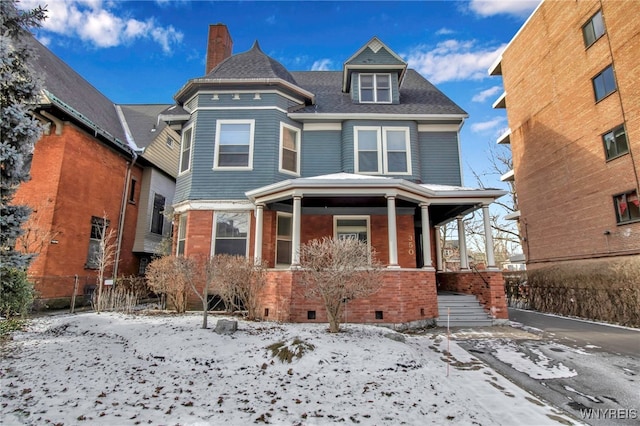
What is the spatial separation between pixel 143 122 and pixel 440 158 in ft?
52.2

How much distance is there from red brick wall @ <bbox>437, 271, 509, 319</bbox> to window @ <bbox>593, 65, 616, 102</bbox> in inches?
394

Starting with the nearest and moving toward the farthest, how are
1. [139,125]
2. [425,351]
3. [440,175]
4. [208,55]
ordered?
1. [425,351]
2. [440,175]
3. [208,55]
4. [139,125]

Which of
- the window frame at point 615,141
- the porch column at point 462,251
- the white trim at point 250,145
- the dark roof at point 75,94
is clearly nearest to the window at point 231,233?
the white trim at point 250,145

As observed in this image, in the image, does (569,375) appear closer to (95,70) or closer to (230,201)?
(230,201)

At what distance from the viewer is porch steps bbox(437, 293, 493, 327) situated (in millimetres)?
9203

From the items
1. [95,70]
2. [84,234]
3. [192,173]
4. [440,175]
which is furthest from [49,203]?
[440,175]

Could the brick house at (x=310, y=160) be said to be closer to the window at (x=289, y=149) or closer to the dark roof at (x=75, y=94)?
the window at (x=289, y=149)

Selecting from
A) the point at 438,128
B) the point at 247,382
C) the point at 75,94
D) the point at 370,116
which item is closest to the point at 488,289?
the point at 438,128

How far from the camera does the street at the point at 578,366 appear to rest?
4007 millimetres

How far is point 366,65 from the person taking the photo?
12492 mm

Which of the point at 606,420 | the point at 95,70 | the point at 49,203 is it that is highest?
the point at 95,70

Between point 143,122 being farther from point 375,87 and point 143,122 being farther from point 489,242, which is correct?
point 489,242

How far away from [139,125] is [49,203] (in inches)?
300

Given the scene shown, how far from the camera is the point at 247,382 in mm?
4340
